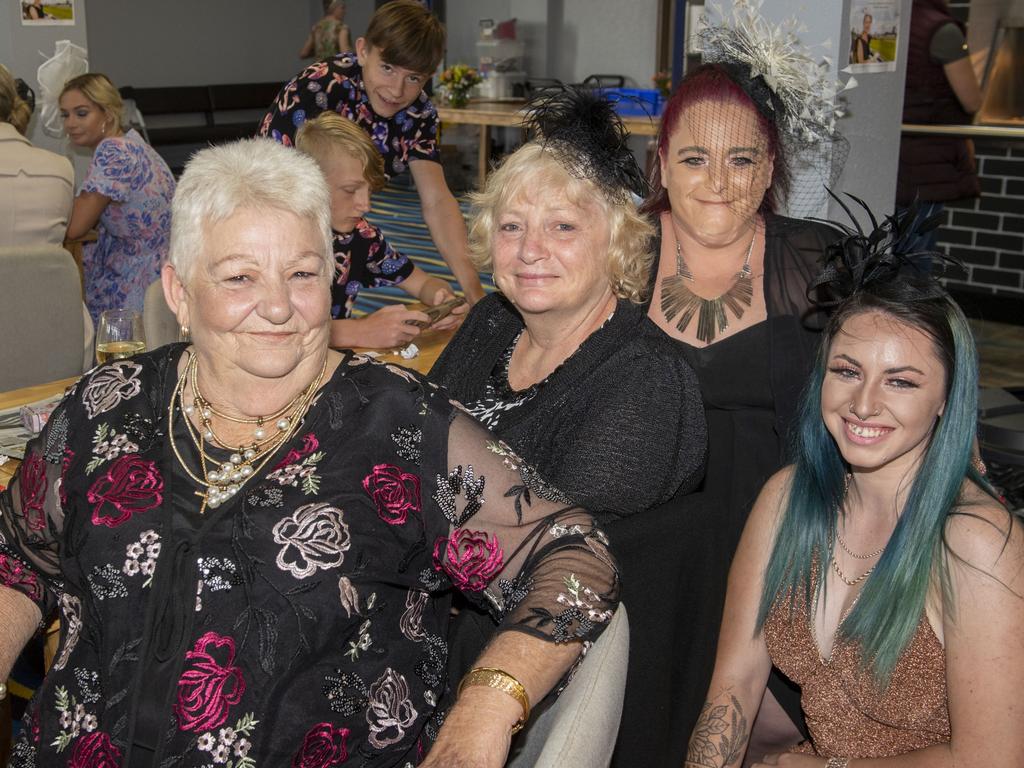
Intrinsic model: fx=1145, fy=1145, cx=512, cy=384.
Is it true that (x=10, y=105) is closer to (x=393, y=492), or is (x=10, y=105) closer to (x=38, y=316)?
(x=38, y=316)

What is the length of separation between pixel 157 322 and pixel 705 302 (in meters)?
1.46

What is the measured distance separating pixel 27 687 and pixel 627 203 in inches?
65.2

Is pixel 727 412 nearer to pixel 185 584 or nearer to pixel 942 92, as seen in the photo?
pixel 185 584

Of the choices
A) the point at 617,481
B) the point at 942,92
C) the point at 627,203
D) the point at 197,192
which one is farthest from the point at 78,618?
the point at 942,92

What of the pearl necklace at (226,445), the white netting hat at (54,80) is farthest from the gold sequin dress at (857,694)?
the white netting hat at (54,80)

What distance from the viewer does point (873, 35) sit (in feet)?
11.2

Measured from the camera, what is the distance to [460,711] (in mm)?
1335

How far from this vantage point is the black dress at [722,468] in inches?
70.0

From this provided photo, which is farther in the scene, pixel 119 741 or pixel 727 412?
pixel 727 412

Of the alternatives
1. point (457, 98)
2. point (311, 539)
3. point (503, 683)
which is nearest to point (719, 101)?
point (311, 539)

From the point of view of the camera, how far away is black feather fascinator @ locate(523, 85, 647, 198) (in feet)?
7.15

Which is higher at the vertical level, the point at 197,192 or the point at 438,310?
the point at 197,192

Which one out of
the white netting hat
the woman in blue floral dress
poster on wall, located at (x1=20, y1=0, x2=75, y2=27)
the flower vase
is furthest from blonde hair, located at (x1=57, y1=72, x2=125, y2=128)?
the flower vase

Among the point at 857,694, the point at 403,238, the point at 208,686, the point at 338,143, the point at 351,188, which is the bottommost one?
the point at 403,238
